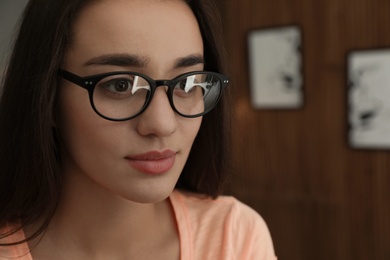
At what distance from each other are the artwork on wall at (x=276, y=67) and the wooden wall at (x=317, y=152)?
50 mm

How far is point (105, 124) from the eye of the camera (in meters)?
0.92

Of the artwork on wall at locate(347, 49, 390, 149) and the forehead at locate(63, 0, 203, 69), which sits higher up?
the forehead at locate(63, 0, 203, 69)

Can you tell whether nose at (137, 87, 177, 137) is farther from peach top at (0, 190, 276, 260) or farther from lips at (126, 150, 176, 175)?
peach top at (0, 190, 276, 260)

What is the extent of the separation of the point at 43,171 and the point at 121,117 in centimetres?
21

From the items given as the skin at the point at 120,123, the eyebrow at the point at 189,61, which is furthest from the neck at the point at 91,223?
the eyebrow at the point at 189,61

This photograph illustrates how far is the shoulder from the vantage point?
1.16 m

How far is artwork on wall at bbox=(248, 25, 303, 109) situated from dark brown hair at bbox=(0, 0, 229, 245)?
93.9 inches

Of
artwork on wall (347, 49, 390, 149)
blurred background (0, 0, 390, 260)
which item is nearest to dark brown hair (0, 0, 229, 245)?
blurred background (0, 0, 390, 260)

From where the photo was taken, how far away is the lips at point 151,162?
934 mm

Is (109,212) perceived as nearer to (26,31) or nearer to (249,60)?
(26,31)

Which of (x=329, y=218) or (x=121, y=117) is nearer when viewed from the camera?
(x=121, y=117)

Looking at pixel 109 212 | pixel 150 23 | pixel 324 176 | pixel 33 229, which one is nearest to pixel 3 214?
pixel 33 229

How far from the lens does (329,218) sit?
3402mm

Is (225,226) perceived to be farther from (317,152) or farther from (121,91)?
(317,152)
